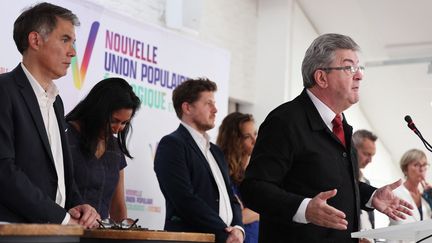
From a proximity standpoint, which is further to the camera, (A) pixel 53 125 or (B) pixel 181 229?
(B) pixel 181 229

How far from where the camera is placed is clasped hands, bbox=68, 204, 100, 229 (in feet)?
9.36

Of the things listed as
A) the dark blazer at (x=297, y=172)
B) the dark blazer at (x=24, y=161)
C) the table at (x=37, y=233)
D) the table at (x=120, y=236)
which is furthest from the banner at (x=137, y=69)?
the table at (x=37, y=233)

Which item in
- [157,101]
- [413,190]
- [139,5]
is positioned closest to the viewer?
[157,101]

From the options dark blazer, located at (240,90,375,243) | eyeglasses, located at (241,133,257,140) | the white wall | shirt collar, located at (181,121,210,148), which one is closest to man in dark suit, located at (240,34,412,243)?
dark blazer, located at (240,90,375,243)

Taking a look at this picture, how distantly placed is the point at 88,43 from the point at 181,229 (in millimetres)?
1449

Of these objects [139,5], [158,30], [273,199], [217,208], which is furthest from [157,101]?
[273,199]

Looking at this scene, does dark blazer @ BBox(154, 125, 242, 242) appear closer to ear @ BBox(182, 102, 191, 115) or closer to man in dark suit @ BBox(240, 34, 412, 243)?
ear @ BBox(182, 102, 191, 115)

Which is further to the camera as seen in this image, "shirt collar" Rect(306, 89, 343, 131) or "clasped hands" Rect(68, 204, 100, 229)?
"shirt collar" Rect(306, 89, 343, 131)

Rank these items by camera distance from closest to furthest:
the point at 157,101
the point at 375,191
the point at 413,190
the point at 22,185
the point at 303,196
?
the point at 22,185
the point at 303,196
the point at 375,191
the point at 157,101
the point at 413,190

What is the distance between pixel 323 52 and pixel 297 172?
0.54 m

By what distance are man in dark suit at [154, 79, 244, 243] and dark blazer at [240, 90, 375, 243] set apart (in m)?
1.16

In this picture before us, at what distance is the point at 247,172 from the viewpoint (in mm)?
2904

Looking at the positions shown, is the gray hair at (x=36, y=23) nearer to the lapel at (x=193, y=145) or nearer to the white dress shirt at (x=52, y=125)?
the white dress shirt at (x=52, y=125)

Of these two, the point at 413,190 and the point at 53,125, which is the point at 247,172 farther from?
the point at 413,190
